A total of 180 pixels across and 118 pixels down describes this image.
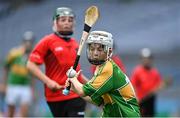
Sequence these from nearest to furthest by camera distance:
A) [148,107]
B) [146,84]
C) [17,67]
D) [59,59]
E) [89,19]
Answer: [89,19]
[59,59]
[17,67]
[146,84]
[148,107]

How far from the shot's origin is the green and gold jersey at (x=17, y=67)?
14.6 meters

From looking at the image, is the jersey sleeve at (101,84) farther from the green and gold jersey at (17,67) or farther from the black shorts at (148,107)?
the black shorts at (148,107)

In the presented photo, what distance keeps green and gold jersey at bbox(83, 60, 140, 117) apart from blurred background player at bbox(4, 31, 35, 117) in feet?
23.1

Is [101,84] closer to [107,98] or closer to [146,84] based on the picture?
[107,98]

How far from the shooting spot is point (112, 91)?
24.4 ft

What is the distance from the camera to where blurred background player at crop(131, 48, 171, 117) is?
15.7m

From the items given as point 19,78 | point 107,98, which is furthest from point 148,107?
point 107,98

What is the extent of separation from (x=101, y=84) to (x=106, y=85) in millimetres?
50

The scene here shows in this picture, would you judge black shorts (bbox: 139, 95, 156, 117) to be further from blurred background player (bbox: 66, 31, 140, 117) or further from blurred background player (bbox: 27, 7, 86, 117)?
blurred background player (bbox: 66, 31, 140, 117)

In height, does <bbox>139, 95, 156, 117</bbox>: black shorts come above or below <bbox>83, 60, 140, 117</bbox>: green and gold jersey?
below

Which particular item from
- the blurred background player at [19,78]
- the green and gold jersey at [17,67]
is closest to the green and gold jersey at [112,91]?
the blurred background player at [19,78]

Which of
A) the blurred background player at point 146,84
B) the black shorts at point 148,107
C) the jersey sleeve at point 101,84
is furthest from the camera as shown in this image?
the black shorts at point 148,107

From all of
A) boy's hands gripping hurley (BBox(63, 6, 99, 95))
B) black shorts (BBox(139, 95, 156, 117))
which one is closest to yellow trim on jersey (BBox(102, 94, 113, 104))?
boy's hands gripping hurley (BBox(63, 6, 99, 95))

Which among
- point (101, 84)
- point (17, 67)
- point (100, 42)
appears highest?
point (100, 42)
